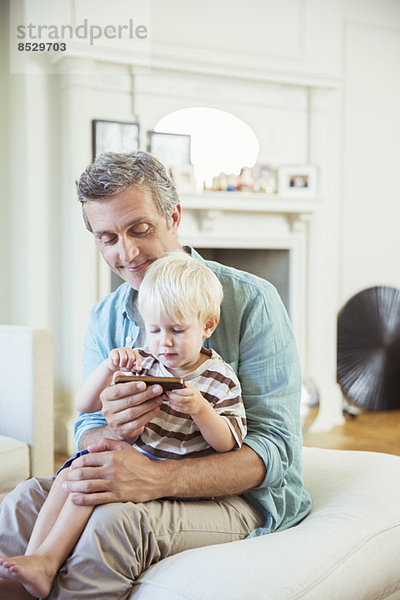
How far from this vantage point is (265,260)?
16.0ft

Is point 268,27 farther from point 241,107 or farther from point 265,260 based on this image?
point 265,260

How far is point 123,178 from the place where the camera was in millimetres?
1624

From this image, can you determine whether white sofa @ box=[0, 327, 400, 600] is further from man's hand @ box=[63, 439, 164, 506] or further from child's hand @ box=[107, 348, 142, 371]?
child's hand @ box=[107, 348, 142, 371]

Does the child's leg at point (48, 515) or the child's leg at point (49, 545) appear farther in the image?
the child's leg at point (48, 515)

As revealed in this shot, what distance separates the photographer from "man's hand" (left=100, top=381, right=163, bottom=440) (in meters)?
1.44

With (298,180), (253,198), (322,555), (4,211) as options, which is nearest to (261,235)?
(253,198)

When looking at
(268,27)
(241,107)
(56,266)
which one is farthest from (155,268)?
(268,27)

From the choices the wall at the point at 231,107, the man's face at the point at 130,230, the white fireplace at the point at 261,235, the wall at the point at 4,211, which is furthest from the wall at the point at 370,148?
the man's face at the point at 130,230

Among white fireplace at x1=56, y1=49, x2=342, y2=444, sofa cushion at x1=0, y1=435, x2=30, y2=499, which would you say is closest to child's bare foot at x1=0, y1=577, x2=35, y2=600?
sofa cushion at x1=0, y1=435, x2=30, y2=499

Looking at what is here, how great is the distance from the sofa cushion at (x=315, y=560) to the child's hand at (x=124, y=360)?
37 cm

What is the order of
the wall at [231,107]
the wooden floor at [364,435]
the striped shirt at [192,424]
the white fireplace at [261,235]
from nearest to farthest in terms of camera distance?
the striped shirt at [192,424] → the wall at [231,107] → the wooden floor at [364,435] → the white fireplace at [261,235]

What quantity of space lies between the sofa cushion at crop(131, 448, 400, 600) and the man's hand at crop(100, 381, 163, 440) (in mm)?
255

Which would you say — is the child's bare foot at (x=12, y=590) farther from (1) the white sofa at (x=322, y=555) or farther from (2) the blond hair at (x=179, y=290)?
(2) the blond hair at (x=179, y=290)

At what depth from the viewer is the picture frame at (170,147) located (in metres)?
4.34
